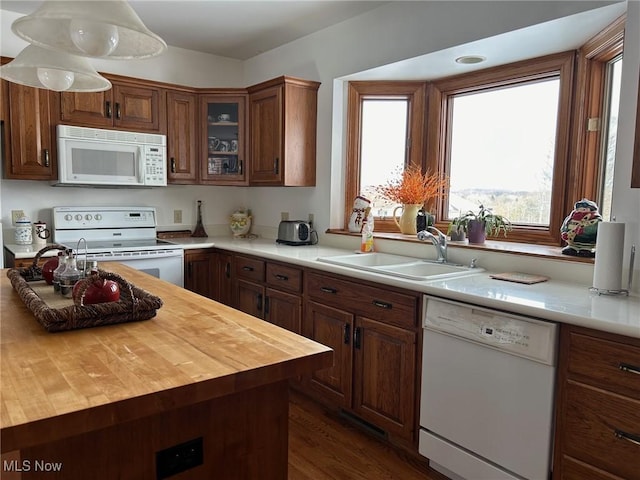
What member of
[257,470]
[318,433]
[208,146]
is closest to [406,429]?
[318,433]

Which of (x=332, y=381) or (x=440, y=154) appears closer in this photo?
(x=332, y=381)

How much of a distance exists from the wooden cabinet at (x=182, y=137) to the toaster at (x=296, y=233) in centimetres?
92

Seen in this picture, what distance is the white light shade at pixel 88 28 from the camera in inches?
46.6

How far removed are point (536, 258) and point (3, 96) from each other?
3.38 m

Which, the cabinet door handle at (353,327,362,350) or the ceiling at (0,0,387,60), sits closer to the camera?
the cabinet door handle at (353,327,362,350)

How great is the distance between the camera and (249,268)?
10.9 feet

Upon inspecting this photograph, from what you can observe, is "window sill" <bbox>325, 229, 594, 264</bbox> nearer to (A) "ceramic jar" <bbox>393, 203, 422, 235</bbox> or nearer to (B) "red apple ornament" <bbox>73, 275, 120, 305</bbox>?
(A) "ceramic jar" <bbox>393, 203, 422, 235</bbox>

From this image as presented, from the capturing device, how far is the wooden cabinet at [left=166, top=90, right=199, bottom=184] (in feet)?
12.3

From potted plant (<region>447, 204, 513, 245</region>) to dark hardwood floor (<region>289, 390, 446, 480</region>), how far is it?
4.03 ft

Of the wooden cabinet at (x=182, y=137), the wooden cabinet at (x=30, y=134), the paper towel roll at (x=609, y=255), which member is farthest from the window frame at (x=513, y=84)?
the wooden cabinet at (x=30, y=134)

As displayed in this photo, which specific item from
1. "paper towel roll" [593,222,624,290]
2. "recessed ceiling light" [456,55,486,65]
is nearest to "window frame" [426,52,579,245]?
"recessed ceiling light" [456,55,486,65]

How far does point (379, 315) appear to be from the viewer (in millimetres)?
2348

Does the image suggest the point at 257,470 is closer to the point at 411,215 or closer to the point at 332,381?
the point at 332,381

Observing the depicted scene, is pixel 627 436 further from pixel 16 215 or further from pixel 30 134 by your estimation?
pixel 16 215
